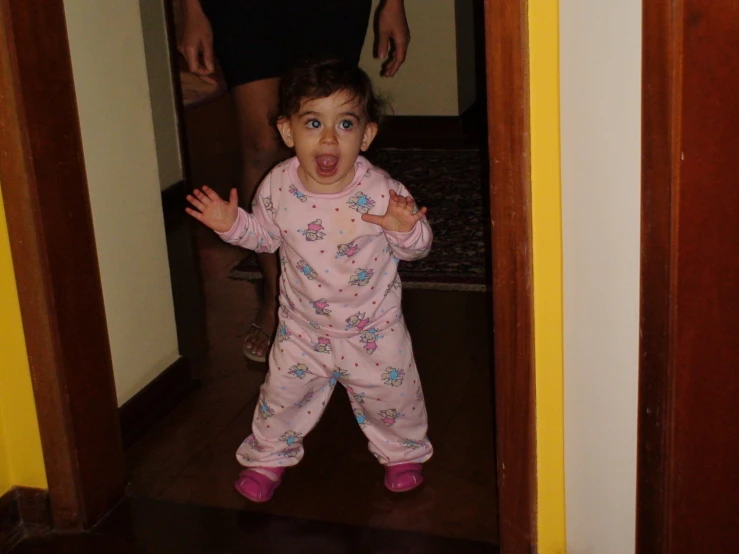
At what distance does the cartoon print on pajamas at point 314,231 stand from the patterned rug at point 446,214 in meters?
1.16

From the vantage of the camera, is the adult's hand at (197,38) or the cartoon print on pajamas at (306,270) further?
the adult's hand at (197,38)

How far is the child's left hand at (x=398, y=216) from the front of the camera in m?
1.72

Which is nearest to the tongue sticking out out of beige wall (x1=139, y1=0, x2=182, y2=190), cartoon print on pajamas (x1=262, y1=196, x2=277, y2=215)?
cartoon print on pajamas (x1=262, y1=196, x2=277, y2=215)

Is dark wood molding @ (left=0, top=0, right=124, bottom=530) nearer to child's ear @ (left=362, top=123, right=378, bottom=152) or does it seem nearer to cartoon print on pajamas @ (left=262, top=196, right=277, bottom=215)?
cartoon print on pajamas @ (left=262, top=196, right=277, bottom=215)

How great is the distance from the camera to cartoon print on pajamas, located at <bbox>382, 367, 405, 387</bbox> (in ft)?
6.17

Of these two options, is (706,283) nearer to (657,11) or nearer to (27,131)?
(657,11)

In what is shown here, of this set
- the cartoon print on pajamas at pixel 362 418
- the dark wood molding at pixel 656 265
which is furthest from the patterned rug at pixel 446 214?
the dark wood molding at pixel 656 265

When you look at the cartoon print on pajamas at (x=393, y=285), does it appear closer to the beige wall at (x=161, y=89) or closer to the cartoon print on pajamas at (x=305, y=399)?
the cartoon print on pajamas at (x=305, y=399)

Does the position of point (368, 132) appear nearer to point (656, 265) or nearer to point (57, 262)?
point (57, 262)

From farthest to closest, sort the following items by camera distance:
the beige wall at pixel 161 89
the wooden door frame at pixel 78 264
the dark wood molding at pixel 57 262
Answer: the beige wall at pixel 161 89 → the dark wood molding at pixel 57 262 → the wooden door frame at pixel 78 264

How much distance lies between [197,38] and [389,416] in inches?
34.5

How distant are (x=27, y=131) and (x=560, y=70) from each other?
2.69 feet

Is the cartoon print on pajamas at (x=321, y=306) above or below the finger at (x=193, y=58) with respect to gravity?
below

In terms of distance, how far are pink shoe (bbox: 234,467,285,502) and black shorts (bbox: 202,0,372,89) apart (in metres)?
0.84
